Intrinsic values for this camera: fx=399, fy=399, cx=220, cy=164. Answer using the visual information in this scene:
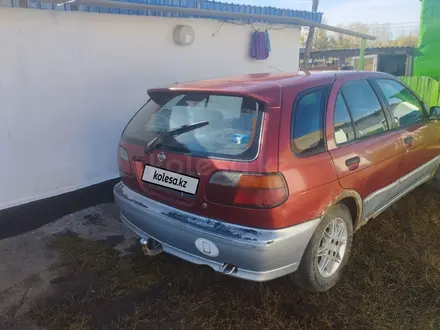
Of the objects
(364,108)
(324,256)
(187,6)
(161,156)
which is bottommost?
(324,256)

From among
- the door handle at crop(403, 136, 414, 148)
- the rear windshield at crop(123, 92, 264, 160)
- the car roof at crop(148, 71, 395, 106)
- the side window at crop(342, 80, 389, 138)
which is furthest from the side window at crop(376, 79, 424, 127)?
the rear windshield at crop(123, 92, 264, 160)

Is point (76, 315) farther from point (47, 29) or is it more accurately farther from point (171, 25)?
point (171, 25)

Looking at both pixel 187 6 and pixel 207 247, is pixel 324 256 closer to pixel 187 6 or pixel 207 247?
pixel 207 247

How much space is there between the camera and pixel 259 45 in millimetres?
6508

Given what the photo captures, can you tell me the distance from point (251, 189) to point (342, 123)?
1.04 metres

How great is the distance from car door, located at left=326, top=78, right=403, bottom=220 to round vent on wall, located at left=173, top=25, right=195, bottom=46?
2616 millimetres

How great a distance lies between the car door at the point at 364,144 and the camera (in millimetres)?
2901

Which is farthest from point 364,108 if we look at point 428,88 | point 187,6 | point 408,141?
point 428,88

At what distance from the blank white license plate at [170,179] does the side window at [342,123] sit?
3.62 ft

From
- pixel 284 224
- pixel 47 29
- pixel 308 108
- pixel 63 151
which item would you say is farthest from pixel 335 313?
pixel 47 29

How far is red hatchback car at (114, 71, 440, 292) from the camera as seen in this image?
2451 mm

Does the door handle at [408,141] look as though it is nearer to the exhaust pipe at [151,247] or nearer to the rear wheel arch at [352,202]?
the rear wheel arch at [352,202]

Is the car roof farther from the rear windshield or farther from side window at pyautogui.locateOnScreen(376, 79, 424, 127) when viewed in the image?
side window at pyautogui.locateOnScreen(376, 79, 424, 127)

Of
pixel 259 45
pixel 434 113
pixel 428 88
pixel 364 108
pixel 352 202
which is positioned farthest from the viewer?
pixel 428 88
